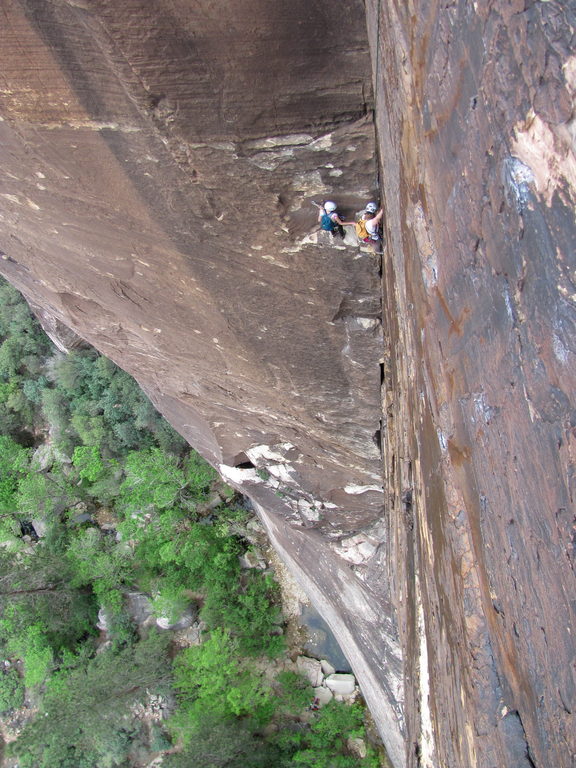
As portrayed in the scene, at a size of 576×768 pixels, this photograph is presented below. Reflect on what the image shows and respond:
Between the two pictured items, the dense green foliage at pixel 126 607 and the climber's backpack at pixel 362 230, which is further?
the dense green foliage at pixel 126 607

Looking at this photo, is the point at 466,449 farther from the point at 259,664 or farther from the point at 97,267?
the point at 259,664

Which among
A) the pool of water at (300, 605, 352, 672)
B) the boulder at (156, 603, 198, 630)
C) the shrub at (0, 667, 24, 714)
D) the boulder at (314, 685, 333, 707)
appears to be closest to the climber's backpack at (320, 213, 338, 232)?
the pool of water at (300, 605, 352, 672)

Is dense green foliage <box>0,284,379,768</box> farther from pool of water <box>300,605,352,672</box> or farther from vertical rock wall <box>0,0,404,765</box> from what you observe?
vertical rock wall <box>0,0,404,765</box>

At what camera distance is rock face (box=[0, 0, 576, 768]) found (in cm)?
133

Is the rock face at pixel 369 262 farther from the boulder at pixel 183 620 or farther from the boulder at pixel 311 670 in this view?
the boulder at pixel 183 620

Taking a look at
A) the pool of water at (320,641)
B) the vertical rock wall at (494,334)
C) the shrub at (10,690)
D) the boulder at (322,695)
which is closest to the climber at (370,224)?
the vertical rock wall at (494,334)

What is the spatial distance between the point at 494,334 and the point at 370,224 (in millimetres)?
2034

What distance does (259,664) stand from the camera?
34.0 feet

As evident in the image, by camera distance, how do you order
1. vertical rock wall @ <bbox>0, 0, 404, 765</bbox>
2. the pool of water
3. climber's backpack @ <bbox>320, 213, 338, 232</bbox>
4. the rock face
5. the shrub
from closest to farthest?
1. the rock face
2. vertical rock wall @ <bbox>0, 0, 404, 765</bbox>
3. climber's backpack @ <bbox>320, 213, 338, 232</bbox>
4. the pool of water
5. the shrub

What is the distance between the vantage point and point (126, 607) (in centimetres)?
1137

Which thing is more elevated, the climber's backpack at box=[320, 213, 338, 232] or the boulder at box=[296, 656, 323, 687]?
the climber's backpack at box=[320, 213, 338, 232]

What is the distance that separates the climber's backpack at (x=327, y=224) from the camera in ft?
11.5

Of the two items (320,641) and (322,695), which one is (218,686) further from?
(320,641)

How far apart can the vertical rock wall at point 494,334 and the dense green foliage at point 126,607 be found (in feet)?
26.8
